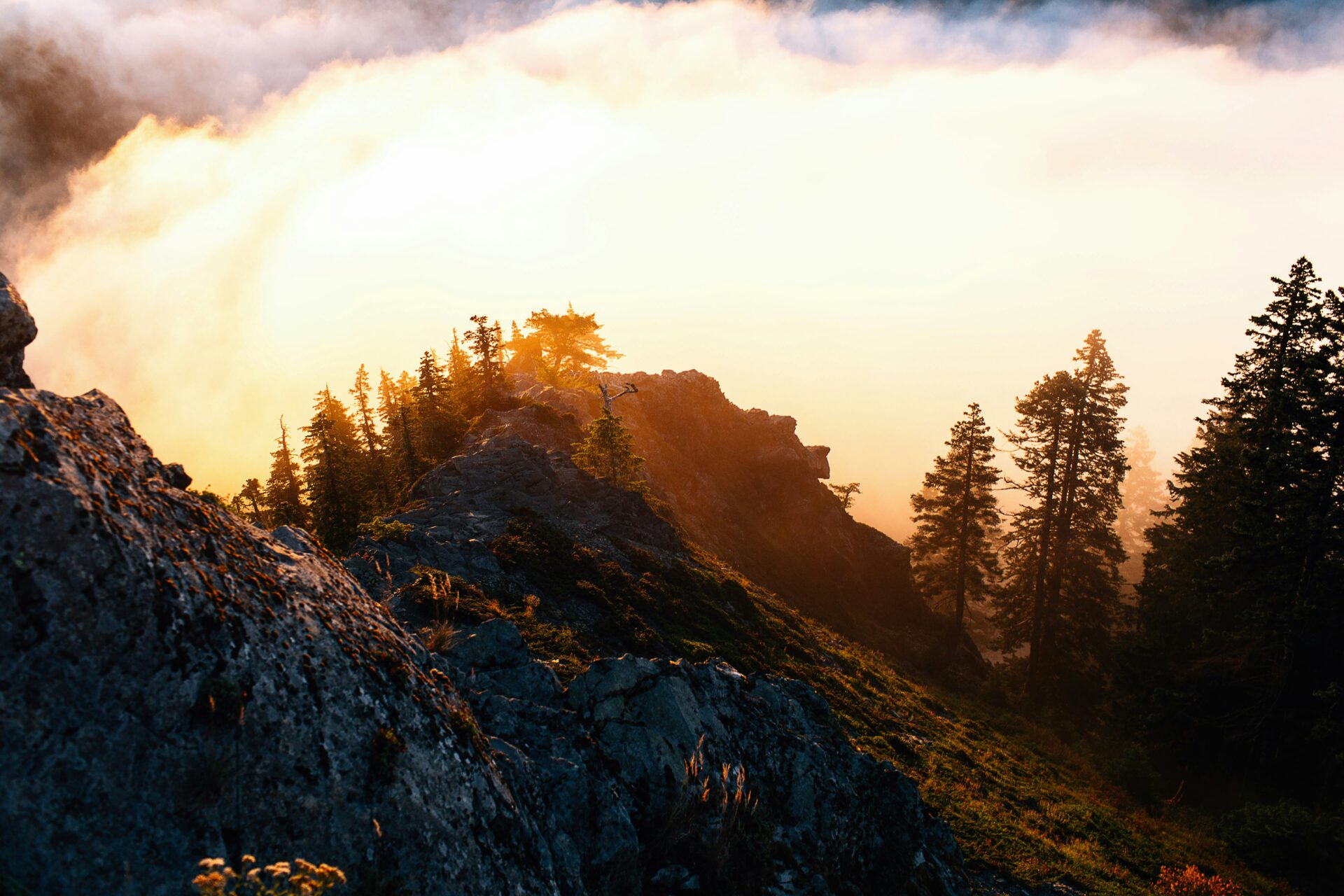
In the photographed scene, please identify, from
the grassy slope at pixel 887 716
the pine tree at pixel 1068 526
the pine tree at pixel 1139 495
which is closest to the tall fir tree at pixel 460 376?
the grassy slope at pixel 887 716

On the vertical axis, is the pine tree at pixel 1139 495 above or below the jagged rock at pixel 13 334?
above

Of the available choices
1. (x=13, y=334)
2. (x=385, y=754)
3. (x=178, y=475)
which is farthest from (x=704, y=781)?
(x=13, y=334)

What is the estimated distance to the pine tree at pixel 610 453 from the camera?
118 feet

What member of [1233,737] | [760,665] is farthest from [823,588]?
[760,665]

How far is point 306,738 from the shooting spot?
255 inches

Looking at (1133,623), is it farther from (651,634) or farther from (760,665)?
(651,634)

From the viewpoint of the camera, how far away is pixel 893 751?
22.8 metres

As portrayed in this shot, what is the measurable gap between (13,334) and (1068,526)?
A: 4514cm

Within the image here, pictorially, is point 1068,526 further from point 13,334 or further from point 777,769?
point 13,334

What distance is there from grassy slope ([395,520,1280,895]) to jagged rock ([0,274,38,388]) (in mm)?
9772

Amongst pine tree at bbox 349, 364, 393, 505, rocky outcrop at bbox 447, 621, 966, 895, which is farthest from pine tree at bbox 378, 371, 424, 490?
rocky outcrop at bbox 447, 621, 966, 895

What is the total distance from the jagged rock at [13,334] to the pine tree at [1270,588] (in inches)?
1342

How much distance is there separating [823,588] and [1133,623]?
1992 centimetres

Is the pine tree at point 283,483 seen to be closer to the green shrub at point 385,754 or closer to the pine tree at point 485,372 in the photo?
the pine tree at point 485,372
